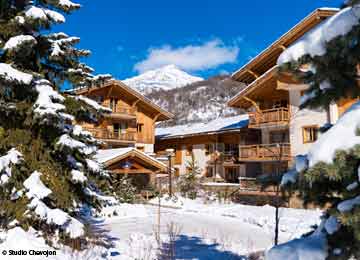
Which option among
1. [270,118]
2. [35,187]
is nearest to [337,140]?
[35,187]

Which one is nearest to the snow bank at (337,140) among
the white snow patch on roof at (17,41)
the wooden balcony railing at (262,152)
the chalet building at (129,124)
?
the white snow patch on roof at (17,41)

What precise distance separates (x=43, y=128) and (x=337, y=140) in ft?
23.2

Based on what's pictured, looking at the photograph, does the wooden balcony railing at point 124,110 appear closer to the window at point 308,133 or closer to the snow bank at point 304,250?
the window at point 308,133

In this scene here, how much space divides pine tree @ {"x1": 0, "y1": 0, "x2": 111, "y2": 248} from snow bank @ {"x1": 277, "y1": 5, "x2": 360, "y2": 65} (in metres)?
5.55

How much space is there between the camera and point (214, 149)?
1411 inches

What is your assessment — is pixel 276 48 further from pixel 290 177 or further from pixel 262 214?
pixel 290 177

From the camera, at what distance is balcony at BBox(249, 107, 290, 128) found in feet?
81.2

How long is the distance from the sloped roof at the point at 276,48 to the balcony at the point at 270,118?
331 centimetres

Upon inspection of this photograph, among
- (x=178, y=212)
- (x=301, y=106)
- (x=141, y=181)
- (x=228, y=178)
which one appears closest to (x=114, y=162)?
(x=141, y=181)

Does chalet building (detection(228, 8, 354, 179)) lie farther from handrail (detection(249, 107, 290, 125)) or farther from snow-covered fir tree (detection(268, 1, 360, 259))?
snow-covered fir tree (detection(268, 1, 360, 259))

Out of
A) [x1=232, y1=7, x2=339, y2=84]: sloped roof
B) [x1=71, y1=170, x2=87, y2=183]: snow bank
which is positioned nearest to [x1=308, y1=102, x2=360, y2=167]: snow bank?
[x1=71, y1=170, x2=87, y2=183]: snow bank

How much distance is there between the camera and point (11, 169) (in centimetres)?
806

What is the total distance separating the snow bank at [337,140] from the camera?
3.26m

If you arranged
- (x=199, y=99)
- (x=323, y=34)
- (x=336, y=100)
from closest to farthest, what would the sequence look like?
(x=323, y=34) < (x=336, y=100) < (x=199, y=99)
